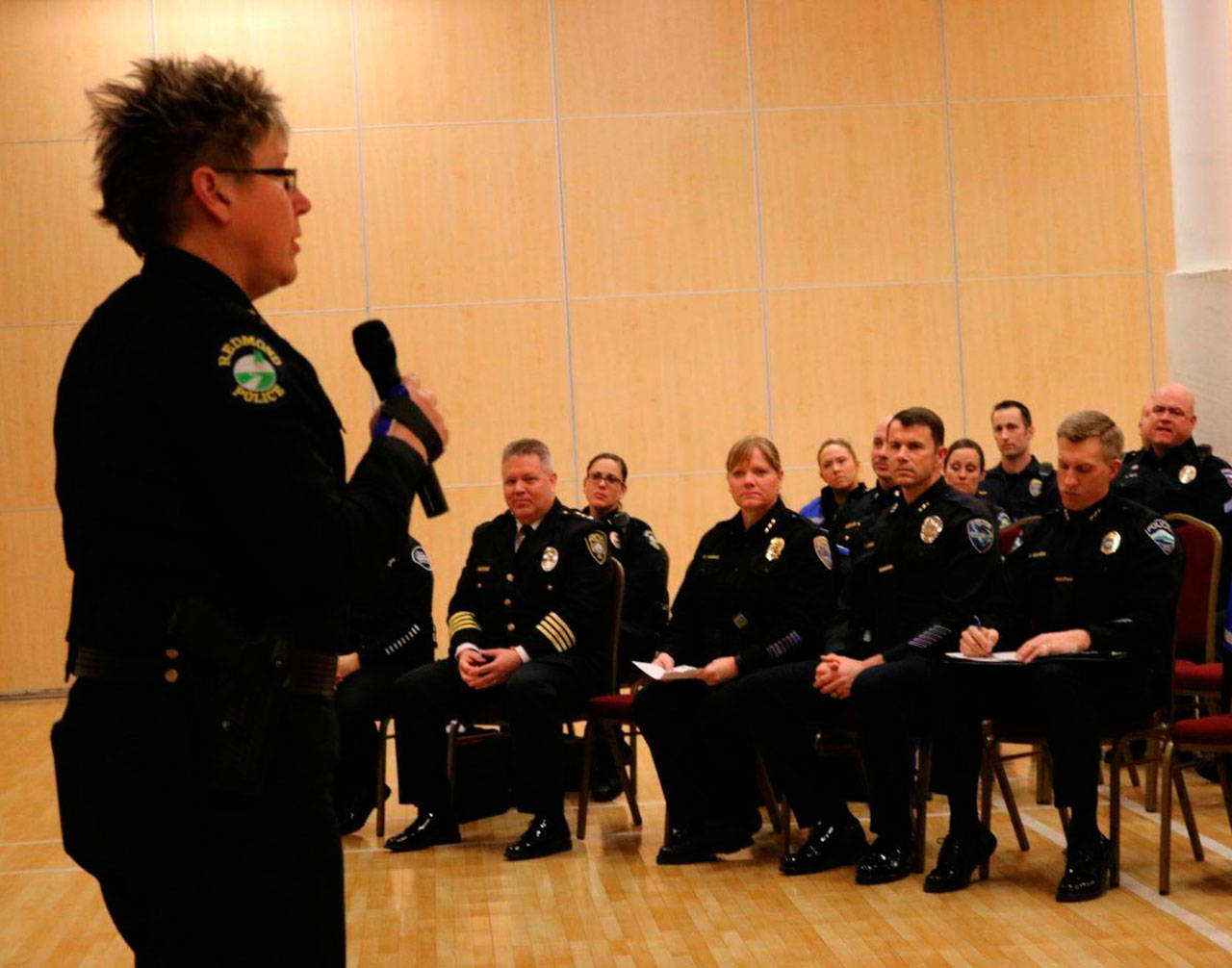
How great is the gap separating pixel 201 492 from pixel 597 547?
13.5ft

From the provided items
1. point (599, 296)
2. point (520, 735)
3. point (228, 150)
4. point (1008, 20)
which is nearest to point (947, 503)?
point (520, 735)

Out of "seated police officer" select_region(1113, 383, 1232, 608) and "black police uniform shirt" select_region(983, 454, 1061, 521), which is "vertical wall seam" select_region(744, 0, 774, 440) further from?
"seated police officer" select_region(1113, 383, 1232, 608)

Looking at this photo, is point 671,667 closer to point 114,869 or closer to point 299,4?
point 114,869

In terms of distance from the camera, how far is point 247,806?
145 centimetres

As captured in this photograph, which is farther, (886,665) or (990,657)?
(886,665)

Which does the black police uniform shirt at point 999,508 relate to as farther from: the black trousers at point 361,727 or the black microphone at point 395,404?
the black microphone at point 395,404

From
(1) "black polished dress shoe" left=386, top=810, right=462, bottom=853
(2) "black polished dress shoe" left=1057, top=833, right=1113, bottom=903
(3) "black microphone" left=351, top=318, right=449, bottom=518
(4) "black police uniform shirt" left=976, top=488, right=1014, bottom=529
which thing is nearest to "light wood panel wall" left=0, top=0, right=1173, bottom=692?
(4) "black police uniform shirt" left=976, top=488, right=1014, bottom=529

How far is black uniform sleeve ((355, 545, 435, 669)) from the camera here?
5.69 meters

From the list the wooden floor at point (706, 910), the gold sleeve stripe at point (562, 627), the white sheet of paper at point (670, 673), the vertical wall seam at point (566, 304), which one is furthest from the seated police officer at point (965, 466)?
the vertical wall seam at point (566, 304)

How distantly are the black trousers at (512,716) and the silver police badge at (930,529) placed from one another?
1371mm

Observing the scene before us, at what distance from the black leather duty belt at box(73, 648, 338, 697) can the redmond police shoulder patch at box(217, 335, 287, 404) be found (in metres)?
0.25

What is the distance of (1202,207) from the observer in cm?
704

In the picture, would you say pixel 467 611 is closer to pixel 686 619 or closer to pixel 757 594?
pixel 686 619

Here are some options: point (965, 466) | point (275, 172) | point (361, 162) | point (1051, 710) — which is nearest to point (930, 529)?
point (1051, 710)
